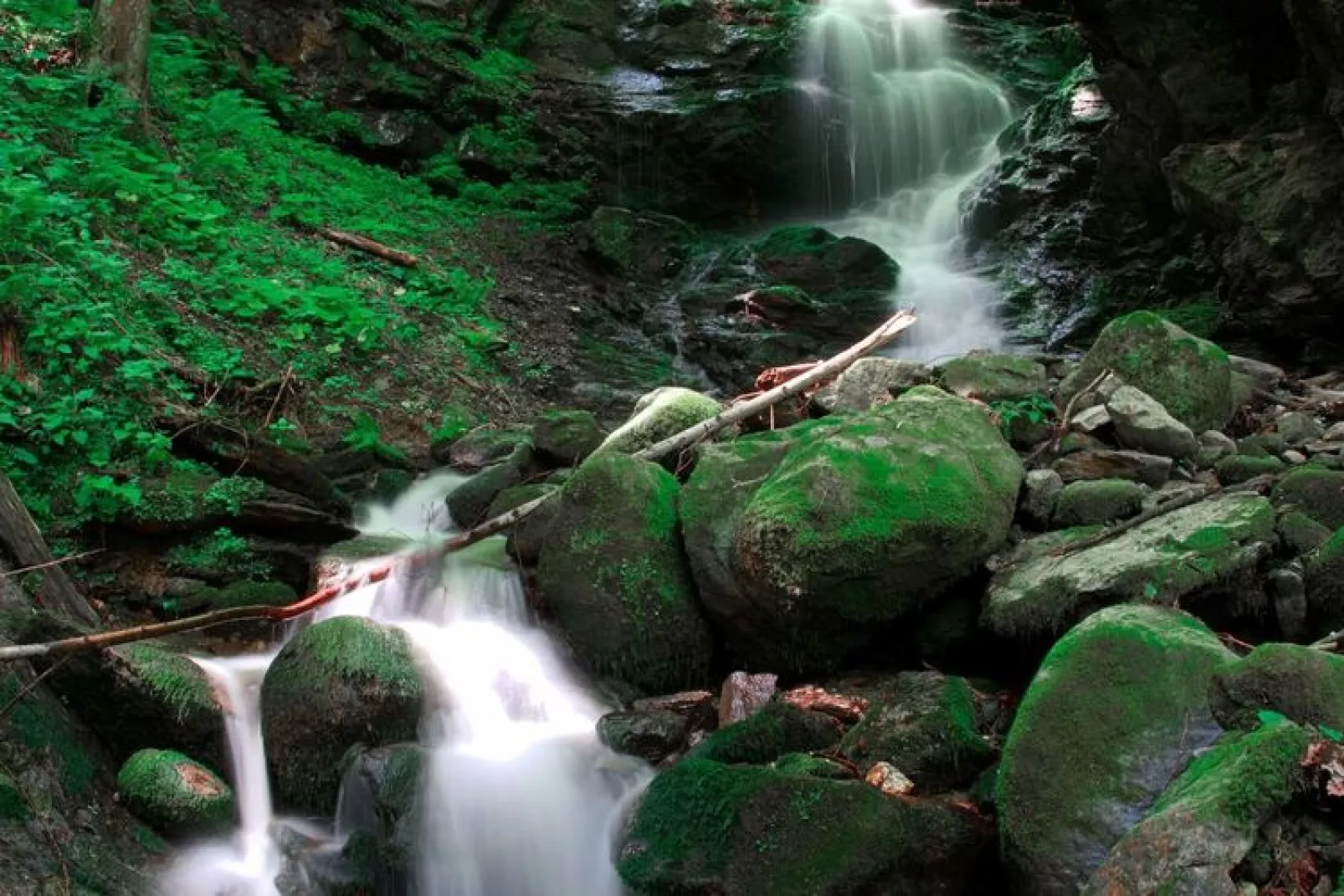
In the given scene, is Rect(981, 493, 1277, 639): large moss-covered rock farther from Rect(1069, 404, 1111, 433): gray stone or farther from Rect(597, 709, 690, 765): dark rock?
Rect(597, 709, 690, 765): dark rock

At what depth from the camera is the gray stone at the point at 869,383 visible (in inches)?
276

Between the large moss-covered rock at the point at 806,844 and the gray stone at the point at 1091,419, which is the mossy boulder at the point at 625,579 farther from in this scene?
the gray stone at the point at 1091,419

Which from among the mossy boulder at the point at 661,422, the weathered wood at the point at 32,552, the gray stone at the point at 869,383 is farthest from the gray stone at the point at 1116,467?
the weathered wood at the point at 32,552

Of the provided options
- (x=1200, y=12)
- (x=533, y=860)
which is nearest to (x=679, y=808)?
(x=533, y=860)

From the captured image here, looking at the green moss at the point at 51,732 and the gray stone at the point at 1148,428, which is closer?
the green moss at the point at 51,732

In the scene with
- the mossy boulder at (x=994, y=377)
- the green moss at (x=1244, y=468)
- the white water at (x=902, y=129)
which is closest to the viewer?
the green moss at (x=1244, y=468)

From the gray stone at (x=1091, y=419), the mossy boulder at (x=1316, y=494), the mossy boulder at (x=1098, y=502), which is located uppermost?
the mossy boulder at (x=1316, y=494)

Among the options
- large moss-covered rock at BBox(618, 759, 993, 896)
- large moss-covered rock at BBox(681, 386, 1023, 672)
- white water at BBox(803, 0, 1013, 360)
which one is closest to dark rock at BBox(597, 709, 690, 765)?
large moss-covered rock at BBox(681, 386, 1023, 672)

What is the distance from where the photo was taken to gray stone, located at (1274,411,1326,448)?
5.87 metres

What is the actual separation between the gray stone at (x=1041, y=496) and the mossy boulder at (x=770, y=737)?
171 centimetres

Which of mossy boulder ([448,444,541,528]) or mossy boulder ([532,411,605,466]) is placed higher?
mossy boulder ([532,411,605,466])

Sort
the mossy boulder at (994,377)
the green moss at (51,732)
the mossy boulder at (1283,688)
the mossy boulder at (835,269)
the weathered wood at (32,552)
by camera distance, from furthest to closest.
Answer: the mossy boulder at (835,269) → the mossy boulder at (994,377) → the weathered wood at (32,552) → the green moss at (51,732) → the mossy boulder at (1283,688)

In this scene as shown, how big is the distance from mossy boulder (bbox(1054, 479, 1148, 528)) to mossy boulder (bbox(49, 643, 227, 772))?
432cm

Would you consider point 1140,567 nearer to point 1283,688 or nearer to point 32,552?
point 1283,688
